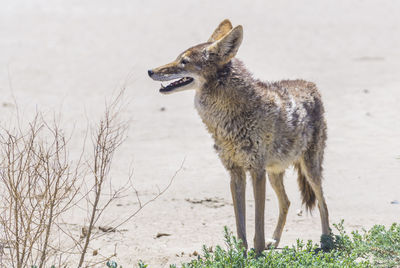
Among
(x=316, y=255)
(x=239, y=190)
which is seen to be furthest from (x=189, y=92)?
(x=316, y=255)

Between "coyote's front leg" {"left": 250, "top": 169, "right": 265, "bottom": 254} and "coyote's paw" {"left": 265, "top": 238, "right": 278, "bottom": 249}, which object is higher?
"coyote's front leg" {"left": 250, "top": 169, "right": 265, "bottom": 254}

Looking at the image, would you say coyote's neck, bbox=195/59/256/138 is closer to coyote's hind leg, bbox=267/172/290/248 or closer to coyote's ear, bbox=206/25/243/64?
coyote's ear, bbox=206/25/243/64

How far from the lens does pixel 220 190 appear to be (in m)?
9.26

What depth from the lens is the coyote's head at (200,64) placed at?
6.23 m

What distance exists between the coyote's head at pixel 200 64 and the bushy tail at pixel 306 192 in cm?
191

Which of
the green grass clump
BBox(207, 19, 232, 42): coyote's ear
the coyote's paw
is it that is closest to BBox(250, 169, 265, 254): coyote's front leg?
the green grass clump

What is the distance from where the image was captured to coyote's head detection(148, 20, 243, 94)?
6.23m

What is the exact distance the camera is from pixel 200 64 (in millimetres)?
6270

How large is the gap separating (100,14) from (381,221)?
14951 millimetres

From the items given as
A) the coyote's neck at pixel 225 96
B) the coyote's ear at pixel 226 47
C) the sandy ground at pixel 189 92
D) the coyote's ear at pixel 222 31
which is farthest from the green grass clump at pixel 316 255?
the coyote's ear at pixel 222 31

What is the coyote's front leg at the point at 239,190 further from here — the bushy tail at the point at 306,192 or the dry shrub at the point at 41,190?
the bushy tail at the point at 306,192

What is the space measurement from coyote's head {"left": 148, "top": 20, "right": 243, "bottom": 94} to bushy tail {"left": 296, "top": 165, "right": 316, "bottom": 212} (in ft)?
6.25

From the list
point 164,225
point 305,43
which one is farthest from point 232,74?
point 305,43

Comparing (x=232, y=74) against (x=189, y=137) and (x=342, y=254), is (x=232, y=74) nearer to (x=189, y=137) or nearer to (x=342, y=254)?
(x=342, y=254)
